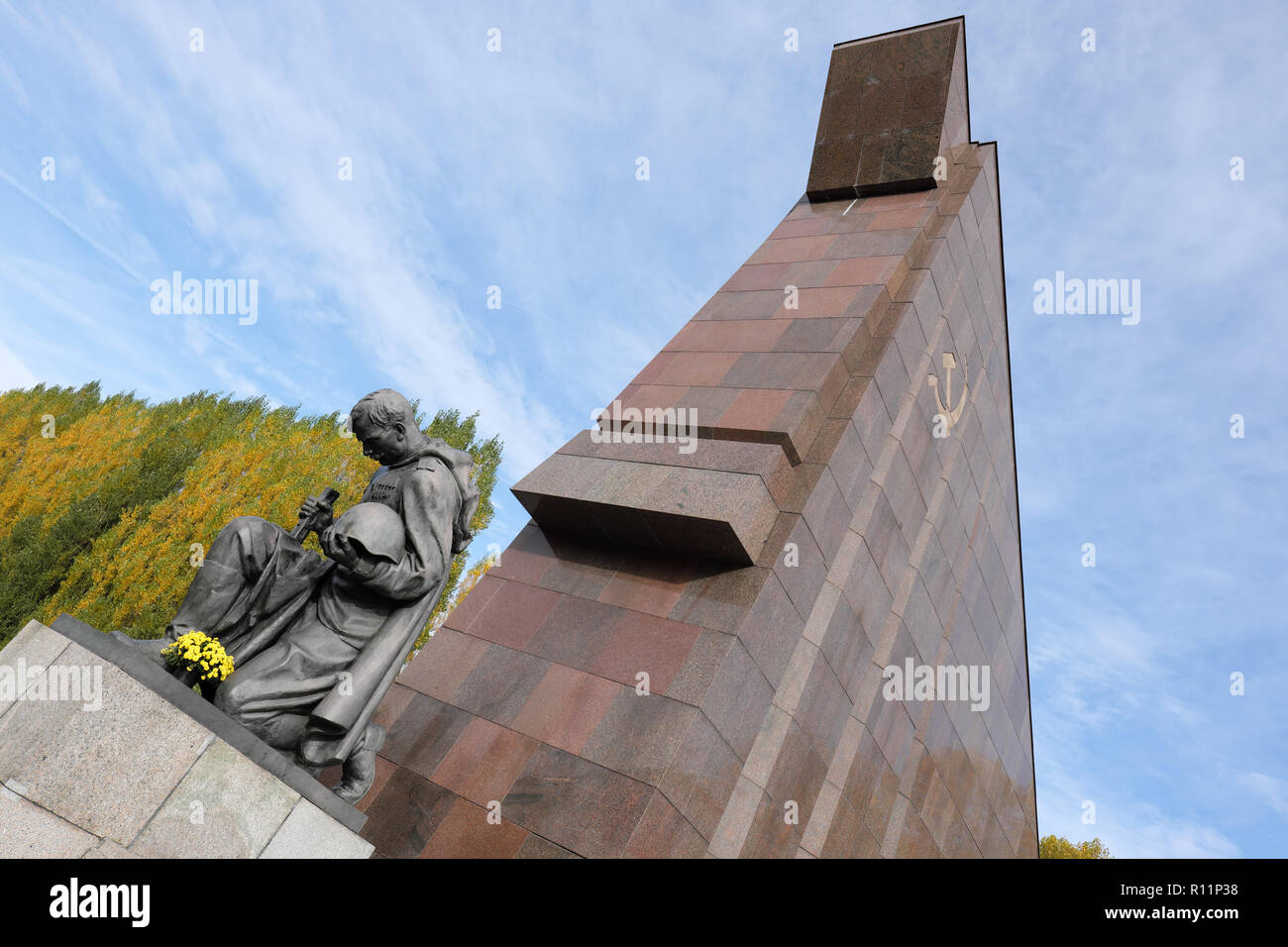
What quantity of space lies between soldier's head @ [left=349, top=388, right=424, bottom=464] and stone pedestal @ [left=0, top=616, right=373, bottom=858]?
1961 mm

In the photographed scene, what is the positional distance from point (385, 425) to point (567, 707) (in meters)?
2.82

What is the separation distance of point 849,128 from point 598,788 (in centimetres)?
1142

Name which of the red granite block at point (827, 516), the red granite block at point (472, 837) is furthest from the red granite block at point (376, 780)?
the red granite block at point (827, 516)

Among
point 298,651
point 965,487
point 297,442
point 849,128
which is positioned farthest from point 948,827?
point 297,442

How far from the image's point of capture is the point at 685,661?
656 cm

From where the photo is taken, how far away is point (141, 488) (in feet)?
64.1

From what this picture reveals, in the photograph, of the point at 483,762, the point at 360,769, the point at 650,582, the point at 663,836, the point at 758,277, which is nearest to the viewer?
the point at 360,769

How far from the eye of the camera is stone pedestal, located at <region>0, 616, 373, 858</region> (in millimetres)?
3781

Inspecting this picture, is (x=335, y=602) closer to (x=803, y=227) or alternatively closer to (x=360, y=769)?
(x=360, y=769)

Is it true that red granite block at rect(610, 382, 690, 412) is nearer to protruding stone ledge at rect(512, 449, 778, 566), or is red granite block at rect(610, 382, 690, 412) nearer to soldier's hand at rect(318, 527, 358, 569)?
protruding stone ledge at rect(512, 449, 778, 566)

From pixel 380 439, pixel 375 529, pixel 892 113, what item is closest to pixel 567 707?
pixel 375 529

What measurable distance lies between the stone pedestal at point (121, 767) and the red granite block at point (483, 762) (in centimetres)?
204

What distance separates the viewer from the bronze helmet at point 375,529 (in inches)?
193

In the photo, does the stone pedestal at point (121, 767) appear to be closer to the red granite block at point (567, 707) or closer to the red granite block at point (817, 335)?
the red granite block at point (567, 707)
